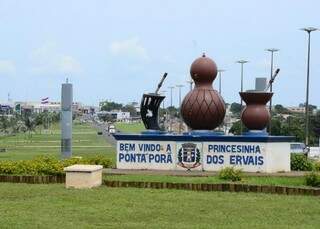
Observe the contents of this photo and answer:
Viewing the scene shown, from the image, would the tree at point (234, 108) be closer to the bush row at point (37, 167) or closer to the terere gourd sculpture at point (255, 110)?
the terere gourd sculpture at point (255, 110)

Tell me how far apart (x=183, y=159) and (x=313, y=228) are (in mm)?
10011

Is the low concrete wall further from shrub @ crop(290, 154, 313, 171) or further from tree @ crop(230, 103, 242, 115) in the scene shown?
tree @ crop(230, 103, 242, 115)

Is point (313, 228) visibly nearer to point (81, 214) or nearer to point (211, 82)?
point (81, 214)

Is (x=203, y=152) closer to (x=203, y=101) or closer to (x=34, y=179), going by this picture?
(x=203, y=101)

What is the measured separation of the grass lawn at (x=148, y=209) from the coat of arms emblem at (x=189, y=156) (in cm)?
490

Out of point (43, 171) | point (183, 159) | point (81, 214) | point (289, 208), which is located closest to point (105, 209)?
point (81, 214)

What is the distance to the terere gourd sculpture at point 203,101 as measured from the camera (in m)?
A: 20.4

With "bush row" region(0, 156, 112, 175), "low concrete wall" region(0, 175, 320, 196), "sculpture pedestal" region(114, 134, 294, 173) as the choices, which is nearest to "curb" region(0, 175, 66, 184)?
"low concrete wall" region(0, 175, 320, 196)

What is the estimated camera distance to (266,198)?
554 inches

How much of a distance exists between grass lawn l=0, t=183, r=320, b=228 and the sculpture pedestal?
4.88 metres

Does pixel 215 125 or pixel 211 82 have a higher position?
pixel 211 82

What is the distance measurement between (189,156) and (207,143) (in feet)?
2.21

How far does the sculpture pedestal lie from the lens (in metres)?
19.8

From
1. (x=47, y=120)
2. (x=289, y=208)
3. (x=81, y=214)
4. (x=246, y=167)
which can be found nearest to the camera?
(x=81, y=214)
